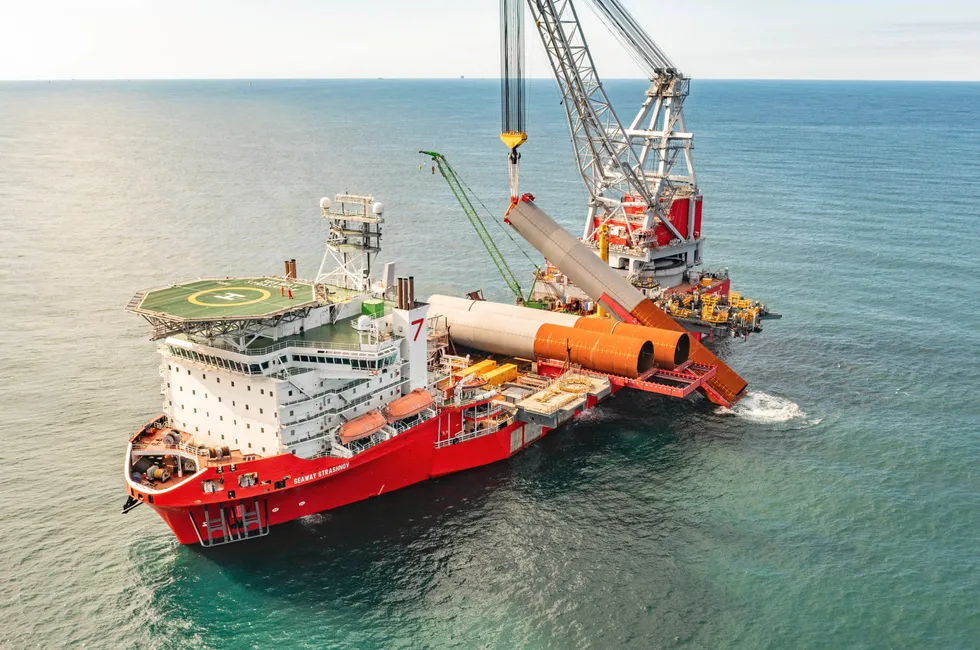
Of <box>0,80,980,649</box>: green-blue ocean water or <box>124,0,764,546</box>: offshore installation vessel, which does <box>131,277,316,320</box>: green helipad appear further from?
<box>0,80,980,649</box>: green-blue ocean water

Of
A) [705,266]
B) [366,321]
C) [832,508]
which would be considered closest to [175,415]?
[366,321]

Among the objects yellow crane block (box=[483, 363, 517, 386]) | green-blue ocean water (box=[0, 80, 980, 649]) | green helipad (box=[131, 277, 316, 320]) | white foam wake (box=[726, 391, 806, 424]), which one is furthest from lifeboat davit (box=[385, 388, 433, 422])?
white foam wake (box=[726, 391, 806, 424])

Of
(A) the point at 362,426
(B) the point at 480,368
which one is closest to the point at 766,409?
(B) the point at 480,368

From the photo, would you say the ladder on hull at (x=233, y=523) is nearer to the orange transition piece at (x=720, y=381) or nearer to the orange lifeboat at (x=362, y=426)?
the orange lifeboat at (x=362, y=426)

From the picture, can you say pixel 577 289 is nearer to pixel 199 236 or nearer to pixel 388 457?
pixel 388 457

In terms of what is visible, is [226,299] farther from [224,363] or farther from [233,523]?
[233,523]

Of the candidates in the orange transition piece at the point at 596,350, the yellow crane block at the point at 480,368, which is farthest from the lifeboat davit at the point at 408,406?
the orange transition piece at the point at 596,350
